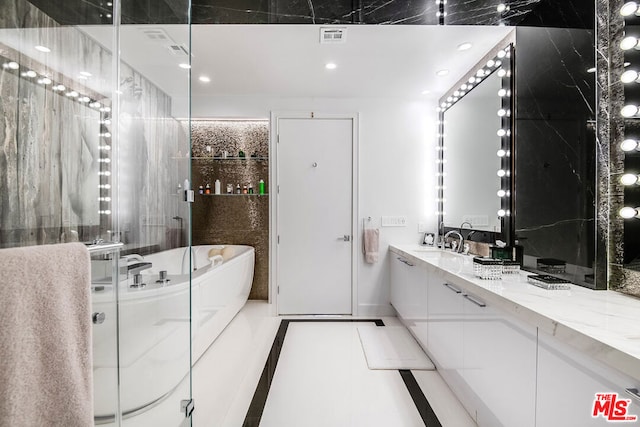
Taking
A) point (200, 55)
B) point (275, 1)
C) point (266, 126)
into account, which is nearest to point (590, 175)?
point (275, 1)

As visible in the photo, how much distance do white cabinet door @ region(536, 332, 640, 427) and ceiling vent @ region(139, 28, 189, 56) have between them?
192 cm

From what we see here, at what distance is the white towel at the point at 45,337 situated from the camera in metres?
0.75

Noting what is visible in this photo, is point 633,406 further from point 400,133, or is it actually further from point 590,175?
point 400,133

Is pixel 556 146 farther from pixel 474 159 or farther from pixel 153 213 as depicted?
pixel 153 213

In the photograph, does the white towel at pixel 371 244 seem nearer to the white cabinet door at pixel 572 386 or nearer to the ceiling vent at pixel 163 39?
the white cabinet door at pixel 572 386

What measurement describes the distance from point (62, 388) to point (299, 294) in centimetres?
289

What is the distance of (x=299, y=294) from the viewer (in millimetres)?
3654

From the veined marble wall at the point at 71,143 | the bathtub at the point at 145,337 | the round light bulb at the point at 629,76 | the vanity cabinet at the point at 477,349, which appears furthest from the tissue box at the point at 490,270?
the veined marble wall at the point at 71,143

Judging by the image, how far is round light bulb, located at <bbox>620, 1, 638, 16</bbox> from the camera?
1.46 m

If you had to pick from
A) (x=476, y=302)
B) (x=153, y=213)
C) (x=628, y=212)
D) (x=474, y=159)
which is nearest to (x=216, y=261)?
(x=153, y=213)

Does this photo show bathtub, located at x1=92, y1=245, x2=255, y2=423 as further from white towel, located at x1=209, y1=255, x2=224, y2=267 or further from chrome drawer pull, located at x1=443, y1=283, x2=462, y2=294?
chrome drawer pull, located at x1=443, y1=283, x2=462, y2=294

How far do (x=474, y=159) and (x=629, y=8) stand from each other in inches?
56.5

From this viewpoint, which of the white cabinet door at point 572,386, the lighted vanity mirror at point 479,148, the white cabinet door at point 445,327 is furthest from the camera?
the lighted vanity mirror at point 479,148

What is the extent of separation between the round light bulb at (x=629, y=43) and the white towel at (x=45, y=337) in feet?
7.63
